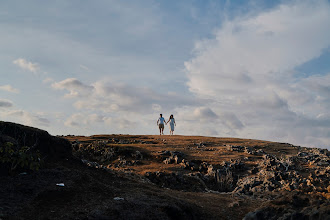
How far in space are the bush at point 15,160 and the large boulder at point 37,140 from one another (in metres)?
1.33

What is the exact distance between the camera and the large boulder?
31.3 feet

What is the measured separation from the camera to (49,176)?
795cm

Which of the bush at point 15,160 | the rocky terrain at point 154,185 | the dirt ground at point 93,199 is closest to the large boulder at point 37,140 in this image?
the rocky terrain at point 154,185

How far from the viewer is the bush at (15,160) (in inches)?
294

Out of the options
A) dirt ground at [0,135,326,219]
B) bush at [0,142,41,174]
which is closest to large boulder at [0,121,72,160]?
dirt ground at [0,135,326,219]

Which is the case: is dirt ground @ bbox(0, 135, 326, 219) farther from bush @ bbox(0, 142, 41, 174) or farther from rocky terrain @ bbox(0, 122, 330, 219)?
bush @ bbox(0, 142, 41, 174)

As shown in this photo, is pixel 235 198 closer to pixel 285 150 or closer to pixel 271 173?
pixel 271 173

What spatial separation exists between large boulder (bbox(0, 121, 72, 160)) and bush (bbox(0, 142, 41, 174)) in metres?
1.33

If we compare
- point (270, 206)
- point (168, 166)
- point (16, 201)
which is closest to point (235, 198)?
point (270, 206)

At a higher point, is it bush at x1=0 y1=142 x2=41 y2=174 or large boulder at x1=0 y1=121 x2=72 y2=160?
large boulder at x1=0 y1=121 x2=72 y2=160

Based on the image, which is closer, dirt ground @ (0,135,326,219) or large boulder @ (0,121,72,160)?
dirt ground @ (0,135,326,219)

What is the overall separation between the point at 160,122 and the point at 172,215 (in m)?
22.1

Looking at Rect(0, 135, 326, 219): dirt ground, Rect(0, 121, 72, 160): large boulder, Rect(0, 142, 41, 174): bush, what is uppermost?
Rect(0, 121, 72, 160): large boulder

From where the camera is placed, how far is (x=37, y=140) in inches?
381
